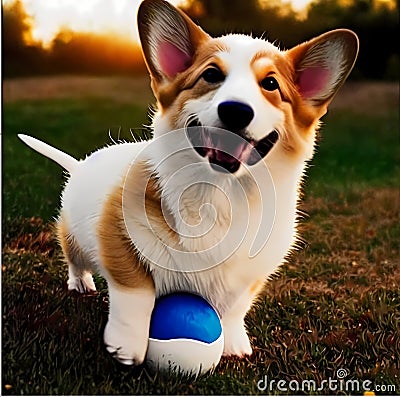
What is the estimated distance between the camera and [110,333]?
60.0 inches

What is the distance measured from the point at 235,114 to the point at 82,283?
25.7 inches

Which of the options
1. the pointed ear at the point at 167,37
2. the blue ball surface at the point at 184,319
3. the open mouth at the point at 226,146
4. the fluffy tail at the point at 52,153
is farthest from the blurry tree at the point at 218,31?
the blue ball surface at the point at 184,319

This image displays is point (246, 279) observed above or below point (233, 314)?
above

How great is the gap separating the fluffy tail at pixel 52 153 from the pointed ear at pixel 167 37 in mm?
345

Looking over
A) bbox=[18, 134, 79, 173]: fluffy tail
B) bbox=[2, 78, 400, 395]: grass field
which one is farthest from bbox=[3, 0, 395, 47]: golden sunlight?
bbox=[18, 134, 79, 173]: fluffy tail

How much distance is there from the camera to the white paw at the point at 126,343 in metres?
1.48

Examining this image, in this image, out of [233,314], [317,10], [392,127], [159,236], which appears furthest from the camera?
[392,127]

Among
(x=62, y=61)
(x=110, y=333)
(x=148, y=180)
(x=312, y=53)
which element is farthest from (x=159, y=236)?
(x=62, y=61)

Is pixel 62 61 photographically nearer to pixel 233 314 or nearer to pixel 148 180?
pixel 148 180

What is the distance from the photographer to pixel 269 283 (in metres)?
1.82

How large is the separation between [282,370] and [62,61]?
37.8 inches

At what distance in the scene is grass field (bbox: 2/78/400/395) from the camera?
1575 millimetres

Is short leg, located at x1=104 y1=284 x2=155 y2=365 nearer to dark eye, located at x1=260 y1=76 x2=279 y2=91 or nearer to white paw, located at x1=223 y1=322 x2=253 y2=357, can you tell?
white paw, located at x1=223 y1=322 x2=253 y2=357

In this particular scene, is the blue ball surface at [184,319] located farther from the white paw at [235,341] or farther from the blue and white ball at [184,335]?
the white paw at [235,341]
